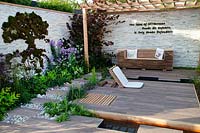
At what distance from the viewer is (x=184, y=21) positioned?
368 inches

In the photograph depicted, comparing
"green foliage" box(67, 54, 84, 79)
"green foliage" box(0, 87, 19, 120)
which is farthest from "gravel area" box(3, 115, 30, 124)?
→ "green foliage" box(67, 54, 84, 79)

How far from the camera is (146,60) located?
9180 mm

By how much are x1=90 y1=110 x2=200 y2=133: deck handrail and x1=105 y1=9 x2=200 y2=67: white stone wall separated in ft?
19.5

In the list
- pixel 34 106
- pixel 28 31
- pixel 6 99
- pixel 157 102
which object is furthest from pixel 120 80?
pixel 6 99

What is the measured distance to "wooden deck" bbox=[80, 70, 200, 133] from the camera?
4.53 metres

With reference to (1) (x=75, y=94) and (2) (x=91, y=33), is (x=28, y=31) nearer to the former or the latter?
(1) (x=75, y=94)

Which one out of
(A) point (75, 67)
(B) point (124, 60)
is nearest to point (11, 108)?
(A) point (75, 67)

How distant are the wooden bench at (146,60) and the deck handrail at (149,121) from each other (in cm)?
498

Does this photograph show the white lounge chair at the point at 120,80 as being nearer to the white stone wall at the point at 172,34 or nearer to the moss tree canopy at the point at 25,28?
the moss tree canopy at the point at 25,28

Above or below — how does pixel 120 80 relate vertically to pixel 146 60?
below

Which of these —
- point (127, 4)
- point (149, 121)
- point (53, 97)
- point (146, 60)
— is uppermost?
point (127, 4)

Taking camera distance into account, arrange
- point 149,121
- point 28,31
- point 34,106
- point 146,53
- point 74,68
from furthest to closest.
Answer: point 146,53 → point 74,68 → point 28,31 → point 34,106 → point 149,121

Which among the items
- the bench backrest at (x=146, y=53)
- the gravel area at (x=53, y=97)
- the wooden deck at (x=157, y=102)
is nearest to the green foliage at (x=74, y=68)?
the wooden deck at (x=157, y=102)

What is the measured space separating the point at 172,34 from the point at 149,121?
20.3 ft
